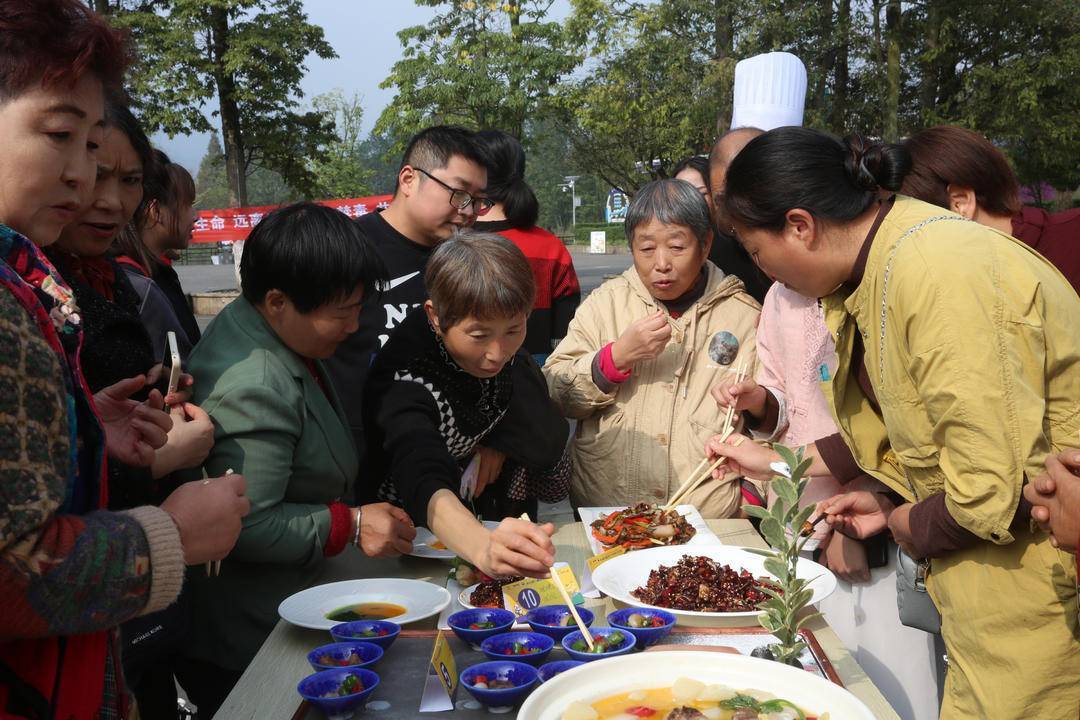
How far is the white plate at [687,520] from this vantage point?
7.13ft

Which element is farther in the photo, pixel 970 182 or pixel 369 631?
pixel 970 182

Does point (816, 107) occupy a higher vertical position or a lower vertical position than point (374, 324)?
higher

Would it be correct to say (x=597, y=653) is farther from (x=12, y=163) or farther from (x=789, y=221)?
(x=12, y=163)

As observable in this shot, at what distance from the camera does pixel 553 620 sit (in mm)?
1622

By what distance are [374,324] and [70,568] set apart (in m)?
1.89

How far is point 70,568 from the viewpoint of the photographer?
3.40 feet

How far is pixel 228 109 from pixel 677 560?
15991 mm

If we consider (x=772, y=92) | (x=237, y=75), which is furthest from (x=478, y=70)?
(x=772, y=92)

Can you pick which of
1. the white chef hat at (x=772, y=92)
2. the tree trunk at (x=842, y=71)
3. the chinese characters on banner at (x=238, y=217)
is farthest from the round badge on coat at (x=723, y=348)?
the tree trunk at (x=842, y=71)

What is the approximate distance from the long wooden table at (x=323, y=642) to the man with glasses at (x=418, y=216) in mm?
887

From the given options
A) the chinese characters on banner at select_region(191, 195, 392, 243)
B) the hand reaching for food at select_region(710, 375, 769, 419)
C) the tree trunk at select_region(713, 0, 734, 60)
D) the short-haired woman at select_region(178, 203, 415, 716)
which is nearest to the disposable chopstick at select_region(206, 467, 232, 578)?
the short-haired woman at select_region(178, 203, 415, 716)

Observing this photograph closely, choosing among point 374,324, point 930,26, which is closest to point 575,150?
point 930,26

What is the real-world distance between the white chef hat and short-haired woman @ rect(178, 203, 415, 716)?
260cm

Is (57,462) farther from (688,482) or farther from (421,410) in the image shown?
(688,482)
